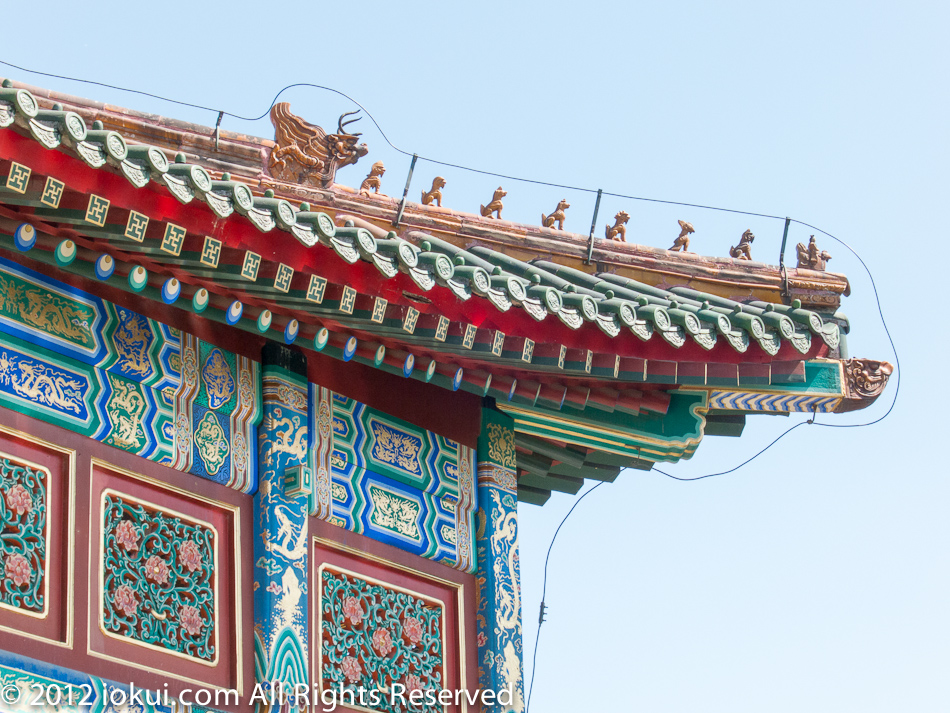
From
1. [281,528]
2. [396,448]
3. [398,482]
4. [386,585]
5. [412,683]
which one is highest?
[396,448]

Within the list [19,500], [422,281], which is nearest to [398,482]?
[422,281]

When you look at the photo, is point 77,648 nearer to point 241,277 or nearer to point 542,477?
point 241,277

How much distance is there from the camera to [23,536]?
5.86 m

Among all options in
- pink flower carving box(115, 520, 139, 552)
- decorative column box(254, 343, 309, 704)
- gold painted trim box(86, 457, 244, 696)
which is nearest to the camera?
gold painted trim box(86, 457, 244, 696)

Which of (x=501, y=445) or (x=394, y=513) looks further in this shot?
(x=501, y=445)

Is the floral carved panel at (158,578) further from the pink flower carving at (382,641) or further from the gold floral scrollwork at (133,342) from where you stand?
the pink flower carving at (382,641)

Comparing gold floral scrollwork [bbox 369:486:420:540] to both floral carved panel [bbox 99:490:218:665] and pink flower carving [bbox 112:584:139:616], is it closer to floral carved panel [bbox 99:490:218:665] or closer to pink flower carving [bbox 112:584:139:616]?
floral carved panel [bbox 99:490:218:665]

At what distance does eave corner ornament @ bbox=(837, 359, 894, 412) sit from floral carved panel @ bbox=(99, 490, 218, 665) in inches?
136

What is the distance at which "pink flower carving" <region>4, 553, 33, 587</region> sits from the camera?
575cm

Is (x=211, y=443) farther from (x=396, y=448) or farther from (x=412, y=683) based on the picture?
(x=412, y=683)

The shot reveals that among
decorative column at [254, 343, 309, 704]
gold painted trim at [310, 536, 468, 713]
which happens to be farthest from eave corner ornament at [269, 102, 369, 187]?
gold painted trim at [310, 536, 468, 713]

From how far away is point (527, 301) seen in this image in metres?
6.76

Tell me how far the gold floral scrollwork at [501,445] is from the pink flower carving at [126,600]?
2454 millimetres

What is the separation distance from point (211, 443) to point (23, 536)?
110 cm
